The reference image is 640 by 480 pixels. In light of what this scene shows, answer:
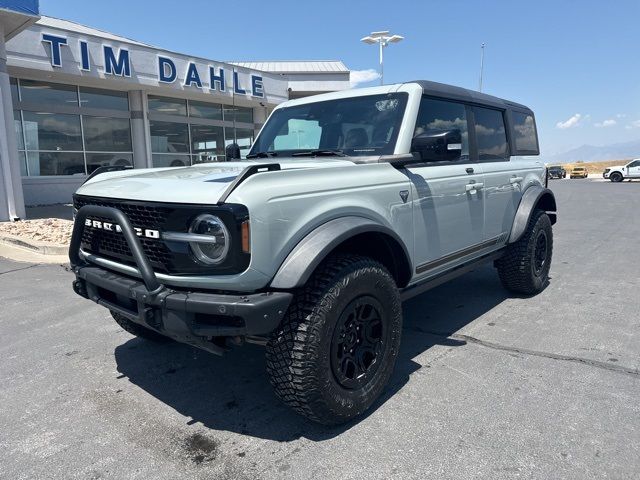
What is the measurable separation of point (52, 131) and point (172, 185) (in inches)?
571

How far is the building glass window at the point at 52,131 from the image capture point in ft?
46.6

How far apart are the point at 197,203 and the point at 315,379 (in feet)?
3.52

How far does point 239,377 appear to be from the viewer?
3.39m

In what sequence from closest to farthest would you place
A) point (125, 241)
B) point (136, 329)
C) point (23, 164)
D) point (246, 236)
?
1. point (246, 236)
2. point (125, 241)
3. point (136, 329)
4. point (23, 164)

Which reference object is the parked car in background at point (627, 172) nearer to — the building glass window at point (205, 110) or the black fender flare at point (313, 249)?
the building glass window at point (205, 110)

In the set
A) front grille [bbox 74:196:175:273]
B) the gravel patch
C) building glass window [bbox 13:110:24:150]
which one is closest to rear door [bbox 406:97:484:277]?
front grille [bbox 74:196:175:273]

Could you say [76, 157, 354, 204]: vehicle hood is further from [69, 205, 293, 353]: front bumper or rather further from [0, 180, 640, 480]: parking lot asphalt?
[0, 180, 640, 480]: parking lot asphalt

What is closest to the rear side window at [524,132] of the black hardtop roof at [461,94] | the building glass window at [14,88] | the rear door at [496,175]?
the black hardtop roof at [461,94]

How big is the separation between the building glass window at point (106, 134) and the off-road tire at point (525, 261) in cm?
1457

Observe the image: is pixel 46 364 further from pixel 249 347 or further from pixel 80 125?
pixel 80 125

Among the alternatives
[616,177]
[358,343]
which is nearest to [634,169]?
[616,177]

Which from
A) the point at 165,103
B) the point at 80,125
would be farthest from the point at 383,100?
the point at 165,103

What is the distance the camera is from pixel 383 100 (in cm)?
362

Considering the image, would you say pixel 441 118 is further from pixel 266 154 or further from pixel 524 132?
pixel 524 132
